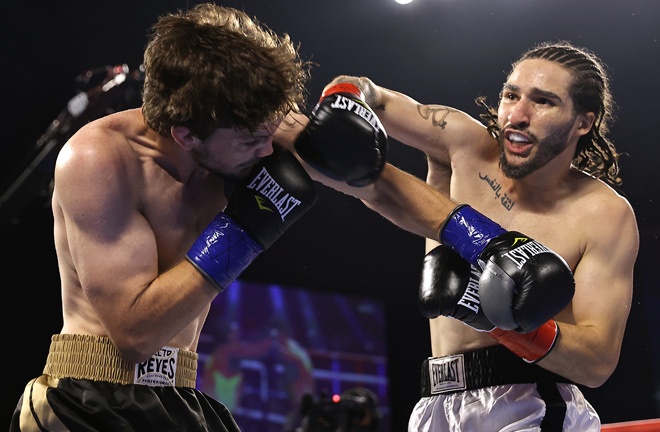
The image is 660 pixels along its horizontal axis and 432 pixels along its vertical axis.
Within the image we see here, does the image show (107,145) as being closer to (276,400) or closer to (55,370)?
(55,370)

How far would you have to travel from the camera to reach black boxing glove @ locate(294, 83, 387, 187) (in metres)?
1.71

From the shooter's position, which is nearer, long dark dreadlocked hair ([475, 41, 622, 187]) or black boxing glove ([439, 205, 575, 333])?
black boxing glove ([439, 205, 575, 333])

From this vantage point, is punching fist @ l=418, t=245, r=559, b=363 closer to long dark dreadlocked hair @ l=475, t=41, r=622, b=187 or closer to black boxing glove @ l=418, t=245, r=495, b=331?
black boxing glove @ l=418, t=245, r=495, b=331

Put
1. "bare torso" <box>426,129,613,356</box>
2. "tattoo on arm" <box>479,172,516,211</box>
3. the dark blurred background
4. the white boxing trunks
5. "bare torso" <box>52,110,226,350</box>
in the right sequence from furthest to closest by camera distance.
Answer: the dark blurred background < "tattoo on arm" <box>479,172,516,211</box> < "bare torso" <box>426,129,613,356</box> < the white boxing trunks < "bare torso" <box>52,110,226,350</box>

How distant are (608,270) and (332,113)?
1.04 m

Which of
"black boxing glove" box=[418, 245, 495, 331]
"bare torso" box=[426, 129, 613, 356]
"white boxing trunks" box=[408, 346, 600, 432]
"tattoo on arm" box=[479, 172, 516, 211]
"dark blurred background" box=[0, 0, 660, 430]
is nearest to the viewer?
"black boxing glove" box=[418, 245, 495, 331]

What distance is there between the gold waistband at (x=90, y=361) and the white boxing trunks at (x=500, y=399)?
1.01 metres

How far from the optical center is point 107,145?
1.68 m

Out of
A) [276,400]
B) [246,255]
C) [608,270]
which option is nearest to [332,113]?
[246,255]

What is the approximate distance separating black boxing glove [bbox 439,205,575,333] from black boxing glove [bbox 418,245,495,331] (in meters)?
0.11

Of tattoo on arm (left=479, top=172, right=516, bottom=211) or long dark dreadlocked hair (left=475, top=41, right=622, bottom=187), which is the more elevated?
long dark dreadlocked hair (left=475, top=41, right=622, bottom=187)

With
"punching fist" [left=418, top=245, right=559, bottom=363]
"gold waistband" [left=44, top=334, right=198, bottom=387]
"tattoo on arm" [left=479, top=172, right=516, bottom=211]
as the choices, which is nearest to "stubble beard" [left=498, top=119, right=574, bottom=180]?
"tattoo on arm" [left=479, top=172, right=516, bottom=211]

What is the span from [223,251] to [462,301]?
0.64 meters

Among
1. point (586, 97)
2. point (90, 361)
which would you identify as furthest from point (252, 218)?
point (586, 97)
